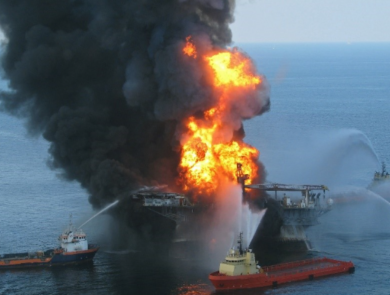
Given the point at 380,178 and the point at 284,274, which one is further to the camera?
the point at 380,178

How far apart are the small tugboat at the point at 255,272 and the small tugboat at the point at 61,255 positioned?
20506 millimetres

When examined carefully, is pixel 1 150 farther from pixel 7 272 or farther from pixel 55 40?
pixel 7 272

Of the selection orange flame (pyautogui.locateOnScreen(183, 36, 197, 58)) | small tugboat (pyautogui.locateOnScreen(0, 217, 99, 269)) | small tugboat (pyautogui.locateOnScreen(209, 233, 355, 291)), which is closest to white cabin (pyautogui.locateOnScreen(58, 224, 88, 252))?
small tugboat (pyautogui.locateOnScreen(0, 217, 99, 269))

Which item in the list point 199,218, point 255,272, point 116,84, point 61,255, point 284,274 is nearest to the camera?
point 255,272

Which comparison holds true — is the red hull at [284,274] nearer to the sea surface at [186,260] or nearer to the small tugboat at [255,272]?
the small tugboat at [255,272]

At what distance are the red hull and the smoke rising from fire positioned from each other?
19.0m

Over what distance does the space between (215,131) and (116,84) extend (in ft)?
64.0

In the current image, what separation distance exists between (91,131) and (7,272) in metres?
24.0

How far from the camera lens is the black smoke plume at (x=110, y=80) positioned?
113 metres

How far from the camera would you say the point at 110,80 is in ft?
415

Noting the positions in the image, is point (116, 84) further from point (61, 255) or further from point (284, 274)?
point (284, 274)

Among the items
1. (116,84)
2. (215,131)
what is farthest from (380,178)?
(116,84)

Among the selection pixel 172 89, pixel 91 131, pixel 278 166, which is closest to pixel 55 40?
pixel 91 131

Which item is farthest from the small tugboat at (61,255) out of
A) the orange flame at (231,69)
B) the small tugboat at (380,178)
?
the small tugboat at (380,178)
